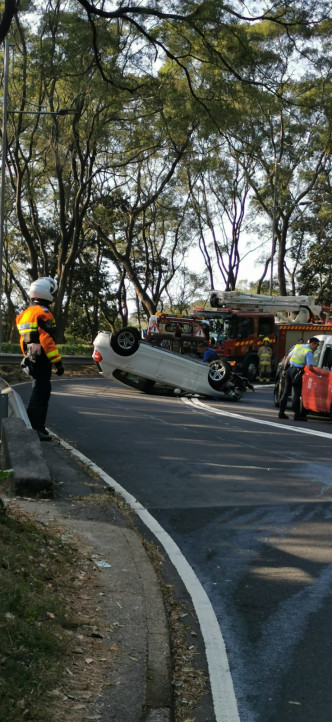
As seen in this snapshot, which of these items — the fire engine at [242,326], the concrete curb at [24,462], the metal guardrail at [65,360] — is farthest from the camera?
the fire engine at [242,326]

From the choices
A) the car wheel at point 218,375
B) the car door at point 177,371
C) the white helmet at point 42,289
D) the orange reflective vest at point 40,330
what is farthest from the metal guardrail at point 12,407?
the car wheel at point 218,375

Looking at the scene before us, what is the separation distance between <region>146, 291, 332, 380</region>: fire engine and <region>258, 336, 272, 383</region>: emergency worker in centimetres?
22

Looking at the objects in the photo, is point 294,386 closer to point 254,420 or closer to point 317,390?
point 317,390

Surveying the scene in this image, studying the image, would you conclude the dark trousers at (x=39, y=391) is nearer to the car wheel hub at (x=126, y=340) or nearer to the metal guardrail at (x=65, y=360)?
the car wheel hub at (x=126, y=340)

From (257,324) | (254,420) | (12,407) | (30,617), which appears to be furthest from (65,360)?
(30,617)

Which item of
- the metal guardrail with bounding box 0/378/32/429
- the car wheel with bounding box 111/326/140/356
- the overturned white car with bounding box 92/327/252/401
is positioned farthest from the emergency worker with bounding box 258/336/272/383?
the metal guardrail with bounding box 0/378/32/429

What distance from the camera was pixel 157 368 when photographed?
74.4ft

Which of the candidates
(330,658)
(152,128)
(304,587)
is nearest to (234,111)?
(304,587)

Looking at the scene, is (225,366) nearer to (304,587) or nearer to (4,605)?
(304,587)

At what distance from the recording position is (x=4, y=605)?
4703 millimetres

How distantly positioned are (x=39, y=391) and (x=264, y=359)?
903 inches

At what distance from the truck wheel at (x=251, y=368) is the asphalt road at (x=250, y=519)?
→ 50.0ft

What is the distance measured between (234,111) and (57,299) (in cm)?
2275

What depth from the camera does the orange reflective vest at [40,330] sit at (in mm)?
11109
